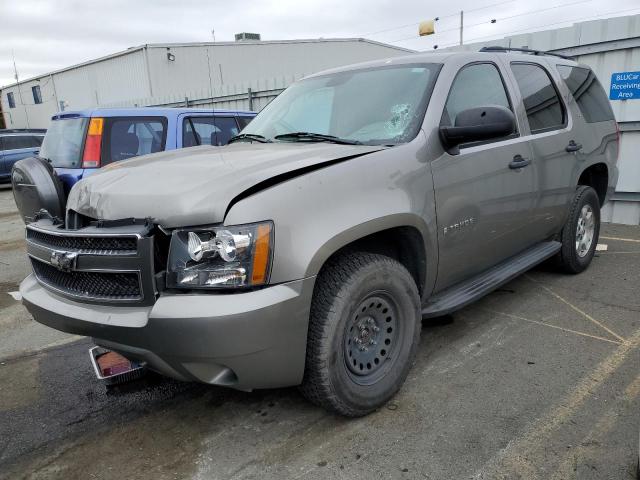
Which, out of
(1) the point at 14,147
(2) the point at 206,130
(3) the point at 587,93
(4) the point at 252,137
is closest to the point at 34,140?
(1) the point at 14,147

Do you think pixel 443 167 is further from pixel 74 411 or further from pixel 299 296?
pixel 74 411

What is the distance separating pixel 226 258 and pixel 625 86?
6697 millimetres

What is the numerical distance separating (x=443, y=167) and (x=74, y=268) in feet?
6.76

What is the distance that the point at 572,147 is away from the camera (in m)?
4.23

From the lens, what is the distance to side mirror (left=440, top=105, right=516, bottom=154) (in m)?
2.84

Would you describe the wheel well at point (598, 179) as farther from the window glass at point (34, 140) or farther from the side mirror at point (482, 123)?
the window glass at point (34, 140)

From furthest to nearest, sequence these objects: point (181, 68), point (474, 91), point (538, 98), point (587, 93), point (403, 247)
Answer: point (181, 68), point (587, 93), point (538, 98), point (474, 91), point (403, 247)

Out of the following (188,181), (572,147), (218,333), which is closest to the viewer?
(218,333)

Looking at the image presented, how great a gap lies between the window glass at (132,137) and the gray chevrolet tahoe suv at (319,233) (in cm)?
197

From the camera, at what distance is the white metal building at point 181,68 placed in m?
21.4

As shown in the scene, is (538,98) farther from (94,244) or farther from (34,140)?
(34,140)

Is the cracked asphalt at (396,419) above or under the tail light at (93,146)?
under

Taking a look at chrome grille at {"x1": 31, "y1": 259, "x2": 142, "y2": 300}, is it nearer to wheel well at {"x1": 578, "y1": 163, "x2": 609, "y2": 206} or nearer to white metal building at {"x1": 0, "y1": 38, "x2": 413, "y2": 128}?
wheel well at {"x1": 578, "y1": 163, "x2": 609, "y2": 206}

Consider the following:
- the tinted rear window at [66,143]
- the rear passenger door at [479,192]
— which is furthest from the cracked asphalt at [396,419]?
the tinted rear window at [66,143]
